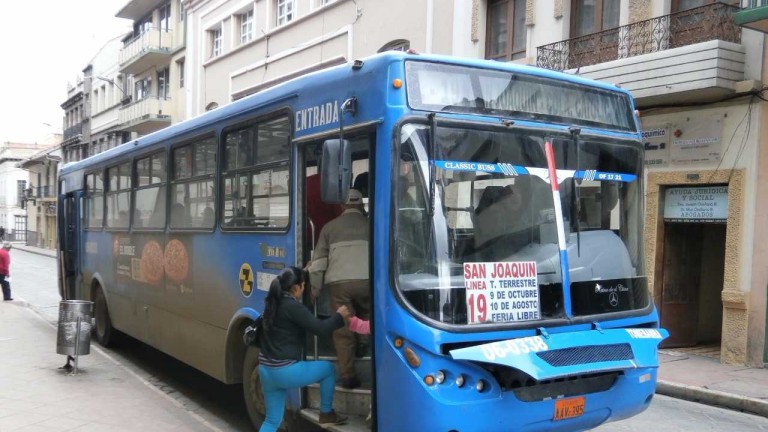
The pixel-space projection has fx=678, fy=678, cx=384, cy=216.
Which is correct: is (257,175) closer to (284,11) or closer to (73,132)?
(284,11)

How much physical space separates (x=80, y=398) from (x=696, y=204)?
9462mm

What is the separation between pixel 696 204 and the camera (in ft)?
36.5

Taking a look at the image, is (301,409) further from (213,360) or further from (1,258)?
(1,258)

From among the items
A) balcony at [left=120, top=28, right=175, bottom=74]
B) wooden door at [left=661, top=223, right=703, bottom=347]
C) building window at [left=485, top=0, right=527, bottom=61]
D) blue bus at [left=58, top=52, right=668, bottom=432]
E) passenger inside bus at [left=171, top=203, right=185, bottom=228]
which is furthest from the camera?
balcony at [left=120, top=28, right=175, bottom=74]

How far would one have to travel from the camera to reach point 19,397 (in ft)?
23.2

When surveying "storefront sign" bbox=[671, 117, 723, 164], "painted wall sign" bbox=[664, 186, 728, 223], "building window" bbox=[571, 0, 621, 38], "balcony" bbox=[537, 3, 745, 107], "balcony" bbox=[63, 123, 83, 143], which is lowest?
"painted wall sign" bbox=[664, 186, 728, 223]

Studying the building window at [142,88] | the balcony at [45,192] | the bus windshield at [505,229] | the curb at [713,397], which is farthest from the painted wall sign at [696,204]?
the balcony at [45,192]

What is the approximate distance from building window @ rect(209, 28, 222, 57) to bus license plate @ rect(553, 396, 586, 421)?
2546 centimetres

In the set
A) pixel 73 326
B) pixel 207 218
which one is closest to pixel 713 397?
pixel 207 218

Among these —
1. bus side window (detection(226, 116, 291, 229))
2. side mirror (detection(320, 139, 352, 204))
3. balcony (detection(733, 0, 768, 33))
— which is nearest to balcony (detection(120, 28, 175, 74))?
balcony (detection(733, 0, 768, 33))

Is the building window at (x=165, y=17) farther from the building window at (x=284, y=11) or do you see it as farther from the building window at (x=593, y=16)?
the building window at (x=593, y=16)

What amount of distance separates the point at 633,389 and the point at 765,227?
686 centimetres

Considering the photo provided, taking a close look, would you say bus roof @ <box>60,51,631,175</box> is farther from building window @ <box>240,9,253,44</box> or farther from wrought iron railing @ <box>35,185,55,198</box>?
wrought iron railing @ <box>35,185,55,198</box>

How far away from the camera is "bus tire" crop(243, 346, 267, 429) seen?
19.2 ft
